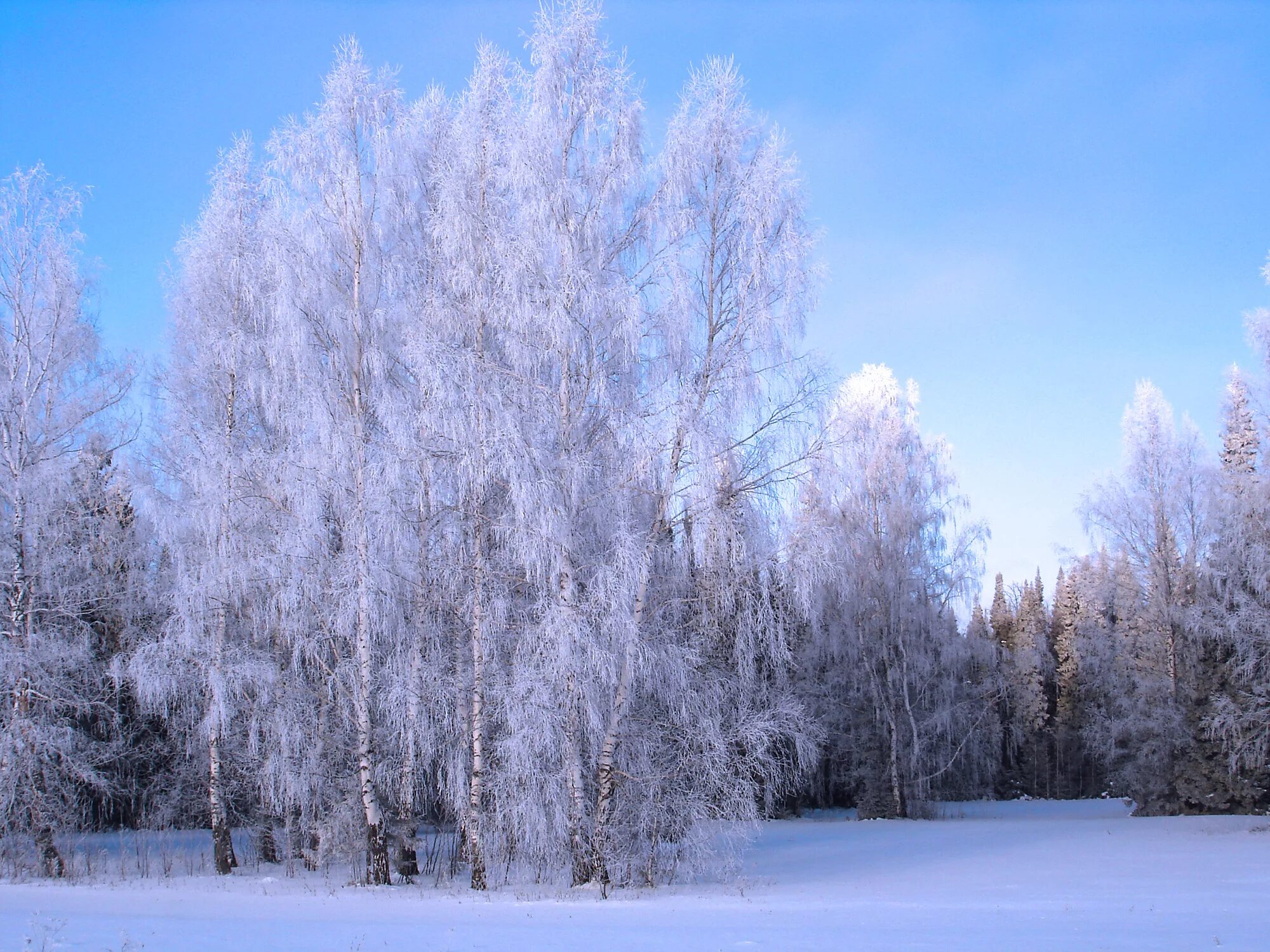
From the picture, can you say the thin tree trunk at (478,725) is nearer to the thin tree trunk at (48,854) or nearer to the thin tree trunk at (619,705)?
the thin tree trunk at (619,705)

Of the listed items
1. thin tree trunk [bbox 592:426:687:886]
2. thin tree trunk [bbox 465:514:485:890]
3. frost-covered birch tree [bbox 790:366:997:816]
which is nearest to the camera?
thin tree trunk [bbox 592:426:687:886]

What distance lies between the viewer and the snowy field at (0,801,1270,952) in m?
7.74

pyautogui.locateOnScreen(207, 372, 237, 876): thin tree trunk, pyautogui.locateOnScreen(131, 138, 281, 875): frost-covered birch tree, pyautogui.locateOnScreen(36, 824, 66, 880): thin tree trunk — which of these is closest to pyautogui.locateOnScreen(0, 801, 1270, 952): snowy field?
pyautogui.locateOnScreen(207, 372, 237, 876): thin tree trunk

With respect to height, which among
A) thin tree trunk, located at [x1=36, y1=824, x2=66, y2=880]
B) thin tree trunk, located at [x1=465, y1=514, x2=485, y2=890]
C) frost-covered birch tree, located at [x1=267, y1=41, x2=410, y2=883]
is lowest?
thin tree trunk, located at [x1=36, y1=824, x2=66, y2=880]

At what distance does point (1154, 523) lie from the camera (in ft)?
89.0

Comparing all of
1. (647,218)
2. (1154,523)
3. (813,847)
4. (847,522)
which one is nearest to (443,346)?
(647,218)

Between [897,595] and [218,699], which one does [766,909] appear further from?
[897,595]

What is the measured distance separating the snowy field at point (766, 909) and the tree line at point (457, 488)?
114cm

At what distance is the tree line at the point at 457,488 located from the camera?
39.6 feet

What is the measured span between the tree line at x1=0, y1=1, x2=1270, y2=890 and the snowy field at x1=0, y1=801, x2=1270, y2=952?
1142mm

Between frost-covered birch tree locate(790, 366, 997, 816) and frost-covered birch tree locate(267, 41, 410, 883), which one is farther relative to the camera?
frost-covered birch tree locate(790, 366, 997, 816)

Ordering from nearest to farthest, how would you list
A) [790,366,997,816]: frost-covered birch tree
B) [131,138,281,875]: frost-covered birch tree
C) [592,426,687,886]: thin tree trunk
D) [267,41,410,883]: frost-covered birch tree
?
[592,426,687,886]: thin tree trunk
[267,41,410,883]: frost-covered birch tree
[131,138,281,875]: frost-covered birch tree
[790,366,997,816]: frost-covered birch tree

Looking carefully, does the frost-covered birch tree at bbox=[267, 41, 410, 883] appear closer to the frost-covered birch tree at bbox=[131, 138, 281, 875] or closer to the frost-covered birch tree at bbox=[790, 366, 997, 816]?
the frost-covered birch tree at bbox=[131, 138, 281, 875]

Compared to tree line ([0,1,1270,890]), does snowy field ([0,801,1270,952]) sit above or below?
below
